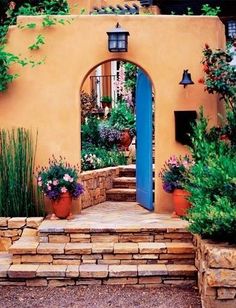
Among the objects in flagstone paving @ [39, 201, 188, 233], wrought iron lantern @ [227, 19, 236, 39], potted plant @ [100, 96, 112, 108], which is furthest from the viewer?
potted plant @ [100, 96, 112, 108]

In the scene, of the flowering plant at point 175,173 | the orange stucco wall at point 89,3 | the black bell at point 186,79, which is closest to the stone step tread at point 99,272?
the flowering plant at point 175,173

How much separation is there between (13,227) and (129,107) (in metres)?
6.31

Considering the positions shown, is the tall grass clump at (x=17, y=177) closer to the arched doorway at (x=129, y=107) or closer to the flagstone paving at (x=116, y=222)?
the flagstone paving at (x=116, y=222)

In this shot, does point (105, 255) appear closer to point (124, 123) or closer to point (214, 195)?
point (214, 195)

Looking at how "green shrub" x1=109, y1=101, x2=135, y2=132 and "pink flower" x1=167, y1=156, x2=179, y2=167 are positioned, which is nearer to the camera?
"pink flower" x1=167, y1=156, x2=179, y2=167

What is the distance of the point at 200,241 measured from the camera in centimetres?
659

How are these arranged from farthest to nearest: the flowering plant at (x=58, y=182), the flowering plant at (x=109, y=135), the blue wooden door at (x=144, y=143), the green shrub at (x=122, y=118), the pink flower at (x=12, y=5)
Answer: the green shrub at (x=122, y=118), the flowering plant at (x=109, y=135), the pink flower at (x=12, y=5), the blue wooden door at (x=144, y=143), the flowering plant at (x=58, y=182)

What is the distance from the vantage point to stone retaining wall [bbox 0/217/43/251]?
26.7 feet

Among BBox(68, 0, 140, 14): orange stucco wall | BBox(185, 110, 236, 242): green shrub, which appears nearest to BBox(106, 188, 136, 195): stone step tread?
BBox(185, 110, 236, 242): green shrub

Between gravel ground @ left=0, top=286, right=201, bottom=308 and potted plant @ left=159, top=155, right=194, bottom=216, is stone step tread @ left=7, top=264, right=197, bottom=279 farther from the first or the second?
potted plant @ left=159, top=155, right=194, bottom=216

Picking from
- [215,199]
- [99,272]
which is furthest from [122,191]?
[215,199]

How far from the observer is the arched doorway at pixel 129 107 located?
916 centimetres

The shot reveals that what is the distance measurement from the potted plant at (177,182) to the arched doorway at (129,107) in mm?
787

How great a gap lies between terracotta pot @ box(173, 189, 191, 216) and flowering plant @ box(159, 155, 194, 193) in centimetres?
8
